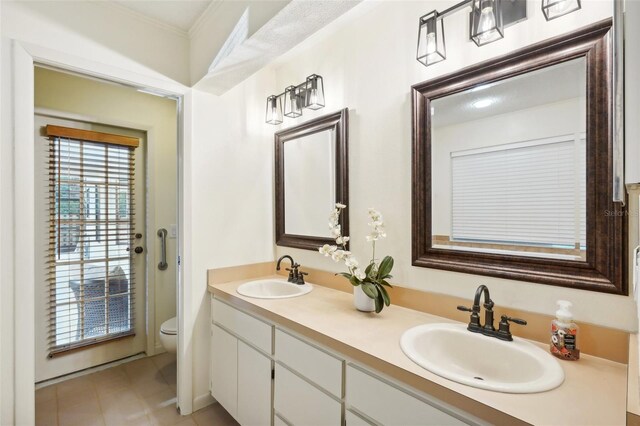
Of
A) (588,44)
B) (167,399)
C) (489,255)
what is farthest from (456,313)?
(167,399)

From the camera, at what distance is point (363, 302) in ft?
5.13

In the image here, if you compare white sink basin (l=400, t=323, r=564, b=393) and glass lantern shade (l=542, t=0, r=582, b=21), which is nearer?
white sink basin (l=400, t=323, r=564, b=393)

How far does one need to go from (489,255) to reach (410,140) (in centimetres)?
66

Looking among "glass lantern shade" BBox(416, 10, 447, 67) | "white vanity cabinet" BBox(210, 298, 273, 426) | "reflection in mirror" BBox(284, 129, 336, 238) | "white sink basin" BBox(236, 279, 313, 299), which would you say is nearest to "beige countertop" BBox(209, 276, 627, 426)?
"white vanity cabinet" BBox(210, 298, 273, 426)

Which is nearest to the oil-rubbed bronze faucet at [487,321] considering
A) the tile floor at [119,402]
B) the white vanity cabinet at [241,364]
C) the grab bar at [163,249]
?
the white vanity cabinet at [241,364]

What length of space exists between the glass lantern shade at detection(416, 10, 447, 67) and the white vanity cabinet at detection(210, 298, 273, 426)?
4.85ft

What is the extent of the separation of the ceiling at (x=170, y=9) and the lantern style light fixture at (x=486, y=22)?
1388 millimetres

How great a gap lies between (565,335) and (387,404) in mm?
637

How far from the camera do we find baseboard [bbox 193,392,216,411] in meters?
2.11

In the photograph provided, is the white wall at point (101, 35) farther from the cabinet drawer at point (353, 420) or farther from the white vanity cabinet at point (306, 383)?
the cabinet drawer at point (353, 420)

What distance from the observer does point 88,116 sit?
250cm

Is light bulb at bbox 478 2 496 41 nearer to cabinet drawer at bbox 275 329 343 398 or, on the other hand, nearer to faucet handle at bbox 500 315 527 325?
faucet handle at bbox 500 315 527 325

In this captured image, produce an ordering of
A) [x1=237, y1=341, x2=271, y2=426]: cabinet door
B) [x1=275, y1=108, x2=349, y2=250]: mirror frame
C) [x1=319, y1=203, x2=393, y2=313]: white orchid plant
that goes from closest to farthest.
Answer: [x1=319, y1=203, x2=393, y2=313]: white orchid plant → [x1=237, y1=341, x2=271, y2=426]: cabinet door → [x1=275, y1=108, x2=349, y2=250]: mirror frame

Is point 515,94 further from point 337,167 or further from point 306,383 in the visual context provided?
point 306,383
